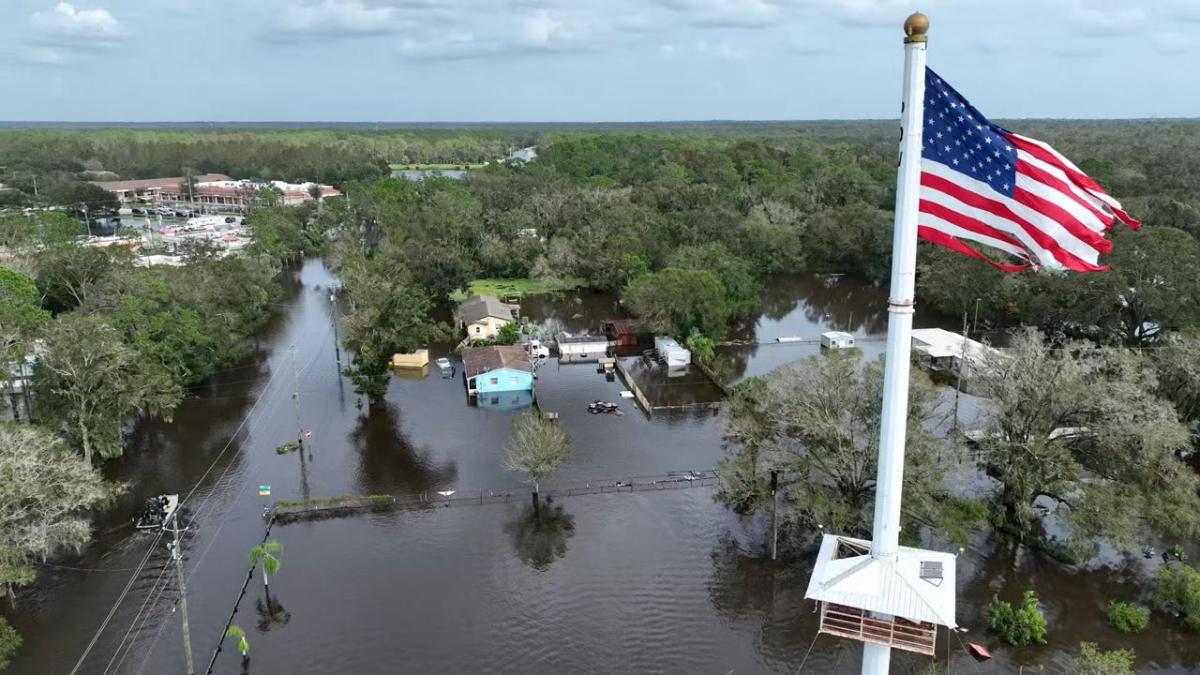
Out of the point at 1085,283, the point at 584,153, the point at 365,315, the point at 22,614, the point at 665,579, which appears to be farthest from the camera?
the point at 584,153

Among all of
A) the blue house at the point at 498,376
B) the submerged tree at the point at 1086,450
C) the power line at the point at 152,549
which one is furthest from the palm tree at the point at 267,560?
the submerged tree at the point at 1086,450

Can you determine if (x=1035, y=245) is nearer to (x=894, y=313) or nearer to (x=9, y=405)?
(x=894, y=313)

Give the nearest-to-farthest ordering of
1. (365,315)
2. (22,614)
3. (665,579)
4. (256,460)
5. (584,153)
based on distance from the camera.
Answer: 1. (22,614)
2. (665,579)
3. (256,460)
4. (365,315)
5. (584,153)

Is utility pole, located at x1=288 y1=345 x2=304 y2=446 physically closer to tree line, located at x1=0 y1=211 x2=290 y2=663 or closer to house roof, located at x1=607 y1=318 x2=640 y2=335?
tree line, located at x1=0 y1=211 x2=290 y2=663

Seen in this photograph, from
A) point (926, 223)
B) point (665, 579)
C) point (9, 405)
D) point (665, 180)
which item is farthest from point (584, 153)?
point (926, 223)

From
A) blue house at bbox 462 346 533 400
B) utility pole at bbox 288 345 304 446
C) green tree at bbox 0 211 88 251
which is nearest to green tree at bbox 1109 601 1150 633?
blue house at bbox 462 346 533 400
